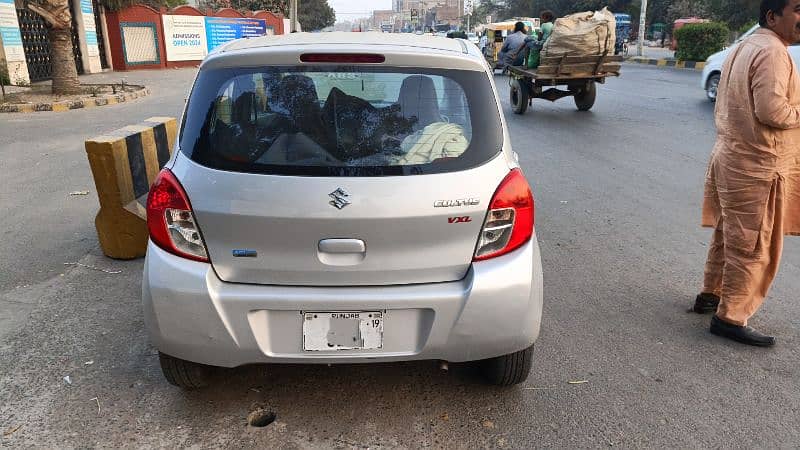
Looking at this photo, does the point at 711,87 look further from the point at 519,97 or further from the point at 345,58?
the point at 345,58

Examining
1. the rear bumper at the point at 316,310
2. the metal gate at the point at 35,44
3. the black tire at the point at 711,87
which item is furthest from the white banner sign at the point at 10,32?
the rear bumper at the point at 316,310

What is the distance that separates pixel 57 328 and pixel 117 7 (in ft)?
80.4

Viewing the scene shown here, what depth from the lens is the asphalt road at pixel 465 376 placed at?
268 cm

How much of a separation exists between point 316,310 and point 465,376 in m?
1.02

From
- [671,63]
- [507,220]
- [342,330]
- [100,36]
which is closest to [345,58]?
[507,220]

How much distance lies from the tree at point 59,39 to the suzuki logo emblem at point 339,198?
1450cm

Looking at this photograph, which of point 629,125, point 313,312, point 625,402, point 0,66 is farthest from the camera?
point 0,66

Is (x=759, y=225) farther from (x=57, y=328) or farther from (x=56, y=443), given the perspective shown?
(x=57, y=328)

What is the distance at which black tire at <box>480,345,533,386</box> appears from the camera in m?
2.83

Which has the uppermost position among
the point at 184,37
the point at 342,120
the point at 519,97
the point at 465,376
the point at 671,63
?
the point at 184,37

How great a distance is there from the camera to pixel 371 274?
8.11 feet

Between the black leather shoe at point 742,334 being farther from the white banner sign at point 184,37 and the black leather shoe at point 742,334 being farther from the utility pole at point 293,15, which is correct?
the white banner sign at point 184,37

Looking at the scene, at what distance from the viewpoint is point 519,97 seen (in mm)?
12719

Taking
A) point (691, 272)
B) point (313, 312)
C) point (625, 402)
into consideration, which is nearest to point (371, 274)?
point (313, 312)
